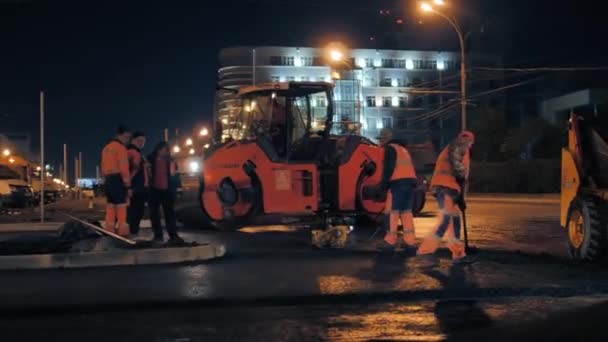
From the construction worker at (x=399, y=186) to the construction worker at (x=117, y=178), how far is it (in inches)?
172

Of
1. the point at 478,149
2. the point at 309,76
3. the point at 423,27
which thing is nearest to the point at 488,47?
the point at 423,27

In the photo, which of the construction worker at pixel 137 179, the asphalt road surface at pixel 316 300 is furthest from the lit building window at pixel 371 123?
the asphalt road surface at pixel 316 300

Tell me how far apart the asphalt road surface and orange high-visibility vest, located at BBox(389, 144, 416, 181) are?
1.22m

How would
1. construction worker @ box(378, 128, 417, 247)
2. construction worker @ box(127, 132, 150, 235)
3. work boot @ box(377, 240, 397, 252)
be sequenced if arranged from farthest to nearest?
construction worker @ box(127, 132, 150, 235)
work boot @ box(377, 240, 397, 252)
construction worker @ box(378, 128, 417, 247)

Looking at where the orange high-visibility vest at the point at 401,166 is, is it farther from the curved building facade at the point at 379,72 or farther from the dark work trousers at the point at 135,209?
the curved building facade at the point at 379,72

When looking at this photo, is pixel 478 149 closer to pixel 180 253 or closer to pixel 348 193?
pixel 348 193

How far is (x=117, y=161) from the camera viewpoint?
1225cm

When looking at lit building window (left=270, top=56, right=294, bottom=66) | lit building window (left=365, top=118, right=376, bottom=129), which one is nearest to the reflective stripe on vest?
lit building window (left=365, top=118, right=376, bottom=129)

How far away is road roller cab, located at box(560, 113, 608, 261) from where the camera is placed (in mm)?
9747

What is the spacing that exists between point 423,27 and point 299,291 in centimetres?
7983

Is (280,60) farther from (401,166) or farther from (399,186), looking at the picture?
(399,186)

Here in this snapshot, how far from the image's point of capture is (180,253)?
10.5 metres

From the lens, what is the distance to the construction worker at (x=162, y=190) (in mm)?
11859

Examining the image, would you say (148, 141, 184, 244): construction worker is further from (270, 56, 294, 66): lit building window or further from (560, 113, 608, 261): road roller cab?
(270, 56, 294, 66): lit building window
